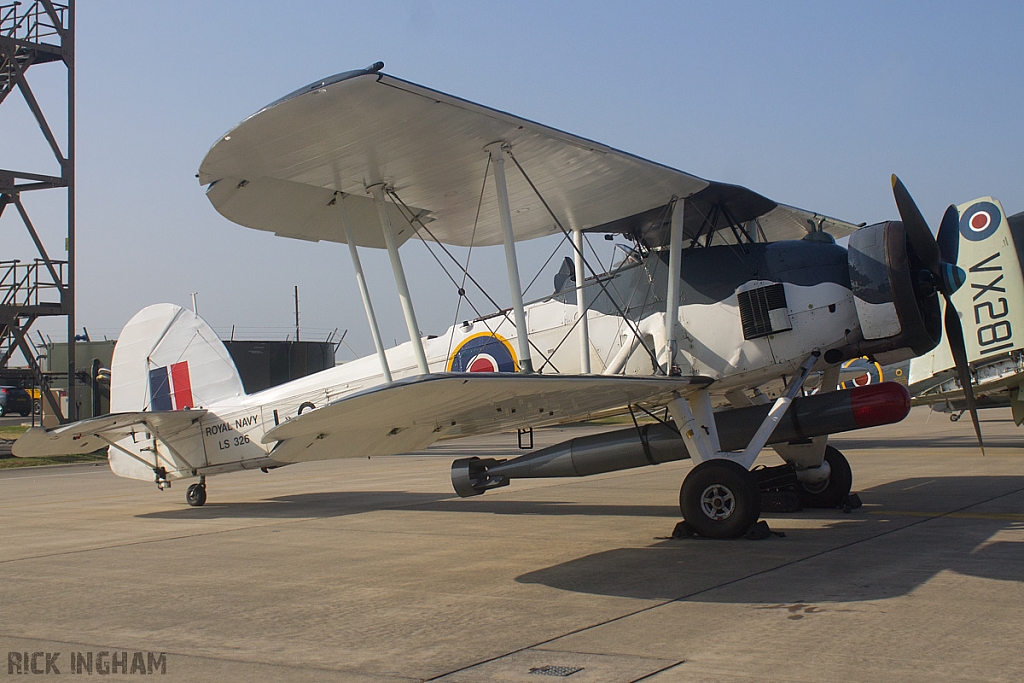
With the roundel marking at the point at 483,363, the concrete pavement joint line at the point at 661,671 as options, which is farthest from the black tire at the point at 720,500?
the concrete pavement joint line at the point at 661,671

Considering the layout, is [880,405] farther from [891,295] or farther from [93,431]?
[93,431]

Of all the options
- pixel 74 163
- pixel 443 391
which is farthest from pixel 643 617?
pixel 74 163

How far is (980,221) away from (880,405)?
7.68 metres

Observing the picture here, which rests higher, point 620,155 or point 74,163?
point 74,163

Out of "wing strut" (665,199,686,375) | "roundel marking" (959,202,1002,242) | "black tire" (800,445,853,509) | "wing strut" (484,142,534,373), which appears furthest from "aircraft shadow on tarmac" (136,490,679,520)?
"roundel marking" (959,202,1002,242)

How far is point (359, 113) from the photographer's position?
6270mm

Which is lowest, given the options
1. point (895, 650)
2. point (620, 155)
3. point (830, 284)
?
point (895, 650)

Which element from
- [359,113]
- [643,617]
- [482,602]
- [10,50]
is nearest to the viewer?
[643,617]

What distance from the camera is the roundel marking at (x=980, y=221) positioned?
13500 mm

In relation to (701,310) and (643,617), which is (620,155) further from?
(643,617)

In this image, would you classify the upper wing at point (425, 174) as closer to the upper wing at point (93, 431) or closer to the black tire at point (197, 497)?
the upper wing at point (93, 431)

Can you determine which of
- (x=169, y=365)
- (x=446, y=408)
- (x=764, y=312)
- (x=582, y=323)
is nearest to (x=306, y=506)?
(x=169, y=365)

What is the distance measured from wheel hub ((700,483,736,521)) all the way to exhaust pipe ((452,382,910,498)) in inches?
46.2

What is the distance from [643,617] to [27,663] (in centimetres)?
314
